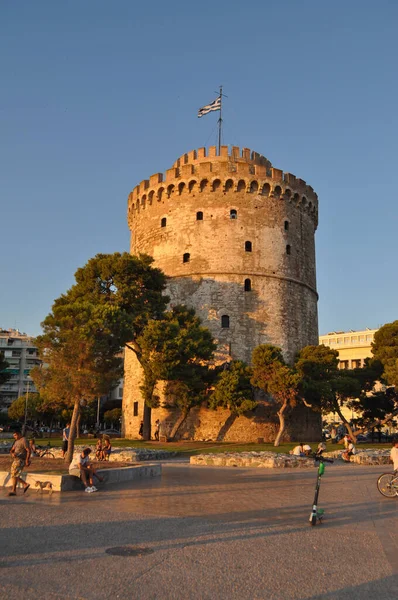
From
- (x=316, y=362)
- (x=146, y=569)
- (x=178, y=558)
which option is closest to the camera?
(x=146, y=569)

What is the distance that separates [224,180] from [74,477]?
27.3 metres

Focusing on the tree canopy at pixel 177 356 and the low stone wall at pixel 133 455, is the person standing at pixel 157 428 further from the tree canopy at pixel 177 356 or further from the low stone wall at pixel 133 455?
the low stone wall at pixel 133 455

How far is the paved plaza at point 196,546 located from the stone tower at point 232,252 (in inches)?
926

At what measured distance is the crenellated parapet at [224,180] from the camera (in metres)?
35.7

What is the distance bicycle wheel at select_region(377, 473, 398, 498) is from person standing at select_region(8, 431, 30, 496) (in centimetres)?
719

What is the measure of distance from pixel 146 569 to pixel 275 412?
28522mm

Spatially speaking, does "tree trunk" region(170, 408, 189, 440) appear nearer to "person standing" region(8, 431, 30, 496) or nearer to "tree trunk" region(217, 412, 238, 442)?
"tree trunk" region(217, 412, 238, 442)

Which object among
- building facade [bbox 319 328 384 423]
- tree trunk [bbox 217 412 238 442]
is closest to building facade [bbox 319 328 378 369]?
building facade [bbox 319 328 384 423]

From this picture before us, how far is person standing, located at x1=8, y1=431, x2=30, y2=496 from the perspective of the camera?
34.5 feet

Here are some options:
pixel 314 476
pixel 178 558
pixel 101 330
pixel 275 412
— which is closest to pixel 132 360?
pixel 275 412

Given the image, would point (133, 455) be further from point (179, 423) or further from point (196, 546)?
point (196, 546)

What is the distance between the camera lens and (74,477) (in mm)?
11242

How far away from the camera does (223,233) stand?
115 ft

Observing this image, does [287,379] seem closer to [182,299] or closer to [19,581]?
[182,299]
